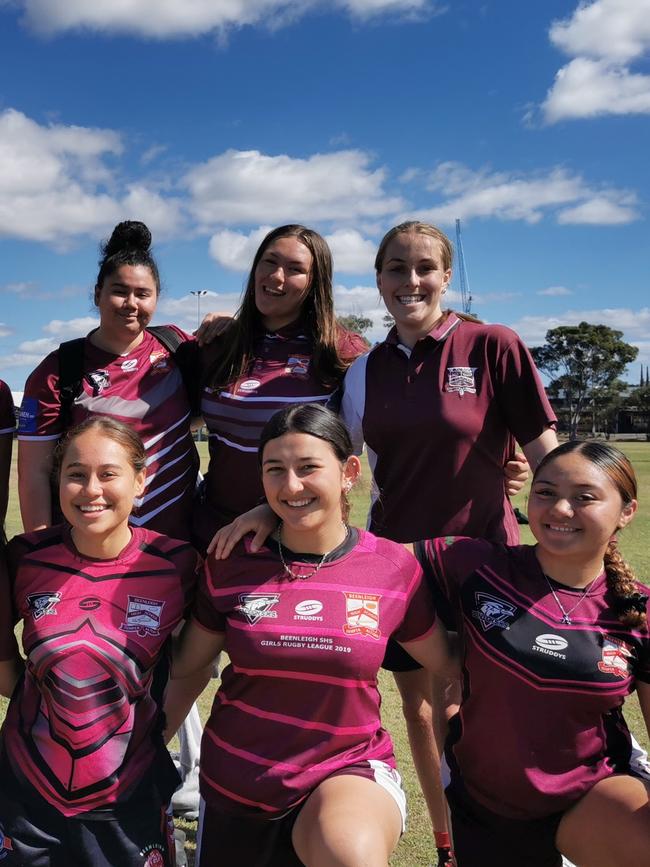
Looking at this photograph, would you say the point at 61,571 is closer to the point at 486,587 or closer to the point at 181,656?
the point at 181,656

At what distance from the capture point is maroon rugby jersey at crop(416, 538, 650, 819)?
2.70 metres

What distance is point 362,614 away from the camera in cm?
280

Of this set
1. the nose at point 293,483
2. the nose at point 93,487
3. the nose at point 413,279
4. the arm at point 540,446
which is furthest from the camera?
the nose at point 413,279

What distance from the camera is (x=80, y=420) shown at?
12.2 feet

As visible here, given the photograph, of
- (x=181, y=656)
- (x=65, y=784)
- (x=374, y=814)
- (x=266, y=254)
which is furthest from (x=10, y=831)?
(x=266, y=254)

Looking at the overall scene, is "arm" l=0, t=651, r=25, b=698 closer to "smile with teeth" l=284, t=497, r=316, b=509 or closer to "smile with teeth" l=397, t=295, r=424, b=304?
"smile with teeth" l=284, t=497, r=316, b=509

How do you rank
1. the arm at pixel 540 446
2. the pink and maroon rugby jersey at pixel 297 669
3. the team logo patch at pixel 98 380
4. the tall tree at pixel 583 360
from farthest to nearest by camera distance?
the tall tree at pixel 583 360, the team logo patch at pixel 98 380, the arm at pixel 540 446, the pink and maroon rugby jersey at pixel 297 669

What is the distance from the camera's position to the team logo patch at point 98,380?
147 inches

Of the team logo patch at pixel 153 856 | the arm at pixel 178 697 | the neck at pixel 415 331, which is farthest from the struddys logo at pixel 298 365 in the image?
the team logo patch at pixel 153 856

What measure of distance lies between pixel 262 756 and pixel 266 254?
7.63 feet

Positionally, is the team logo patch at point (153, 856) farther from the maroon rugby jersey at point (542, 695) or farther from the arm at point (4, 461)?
the arm at point (4, 461)

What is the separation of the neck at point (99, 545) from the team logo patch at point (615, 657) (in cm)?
182

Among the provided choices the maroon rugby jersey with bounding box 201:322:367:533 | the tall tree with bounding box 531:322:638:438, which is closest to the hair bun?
the maroon rugby jersey with bounding box 201:322:367:533

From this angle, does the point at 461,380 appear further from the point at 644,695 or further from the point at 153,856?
the point at 153,856
